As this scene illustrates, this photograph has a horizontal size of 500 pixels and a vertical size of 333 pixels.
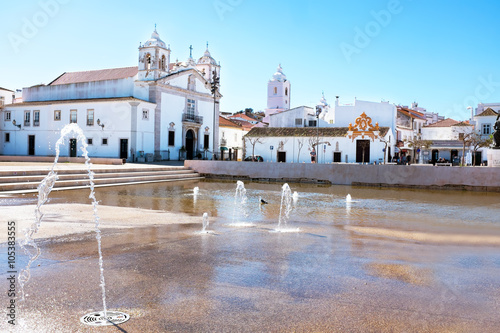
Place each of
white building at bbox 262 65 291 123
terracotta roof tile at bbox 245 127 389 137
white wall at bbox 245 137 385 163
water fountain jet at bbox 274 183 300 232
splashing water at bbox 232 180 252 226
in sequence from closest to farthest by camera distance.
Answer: water fountain jet at bbox 274 183 300 232 → splashing water at bbox 232 180 252 226 → white wall at bbox 245 137 385 163 → terracotta roof tile at bbox 245 127 389 137 → white building at bbox 262 65 291 123

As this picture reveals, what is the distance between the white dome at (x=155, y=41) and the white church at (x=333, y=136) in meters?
13.0

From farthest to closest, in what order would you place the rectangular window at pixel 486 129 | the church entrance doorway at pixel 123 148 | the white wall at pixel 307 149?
the rectangular window at pixel 486 129
the white wall at pixel 307 149
the church entrance doorway at pixel 123 148

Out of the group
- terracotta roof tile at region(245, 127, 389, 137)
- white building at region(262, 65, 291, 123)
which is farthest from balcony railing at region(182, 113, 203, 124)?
Result: white building at region(262, 65, 291, 123)

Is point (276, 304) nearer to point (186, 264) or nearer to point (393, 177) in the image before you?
point (186, 264)

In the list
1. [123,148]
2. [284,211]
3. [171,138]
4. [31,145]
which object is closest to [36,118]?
[31,145]

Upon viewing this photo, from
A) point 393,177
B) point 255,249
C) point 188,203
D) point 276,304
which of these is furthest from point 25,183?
point 393,177

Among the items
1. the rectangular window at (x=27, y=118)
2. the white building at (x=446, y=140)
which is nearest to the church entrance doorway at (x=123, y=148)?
the rectangular window at (x=27, y=118)

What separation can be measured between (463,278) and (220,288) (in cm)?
268

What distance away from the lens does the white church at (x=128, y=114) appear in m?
37.0

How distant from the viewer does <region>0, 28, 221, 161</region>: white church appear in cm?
3700

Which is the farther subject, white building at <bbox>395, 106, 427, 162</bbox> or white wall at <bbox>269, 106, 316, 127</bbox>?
white wall at <bbox>269, 106, 316, 127</bbox>

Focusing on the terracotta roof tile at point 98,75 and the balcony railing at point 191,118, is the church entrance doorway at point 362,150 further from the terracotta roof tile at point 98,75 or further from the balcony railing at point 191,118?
the terracotta roof tile at point 98,75

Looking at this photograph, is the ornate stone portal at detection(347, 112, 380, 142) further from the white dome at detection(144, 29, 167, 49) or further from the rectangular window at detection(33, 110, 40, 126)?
the rectangular window at detection(33, 110, 40, 126)

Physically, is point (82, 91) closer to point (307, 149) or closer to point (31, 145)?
point (31, 145)
